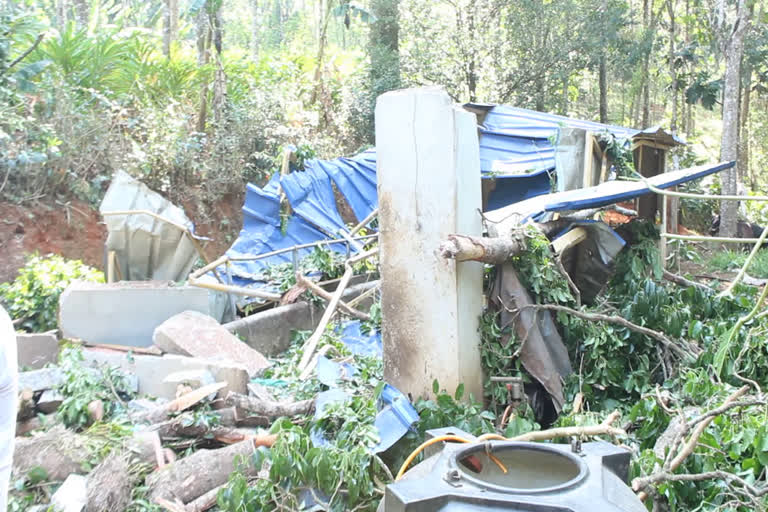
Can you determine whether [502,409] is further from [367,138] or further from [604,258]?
[367,138]

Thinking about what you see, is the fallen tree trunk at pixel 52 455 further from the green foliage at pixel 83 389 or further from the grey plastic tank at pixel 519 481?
the grey plastic tank at pixel 519 481

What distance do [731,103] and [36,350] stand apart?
12198 millimetres

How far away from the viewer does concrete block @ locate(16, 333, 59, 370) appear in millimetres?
6473

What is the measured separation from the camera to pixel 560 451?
85.2 inches

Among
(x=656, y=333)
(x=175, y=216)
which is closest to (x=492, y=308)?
(x=656, y=333)

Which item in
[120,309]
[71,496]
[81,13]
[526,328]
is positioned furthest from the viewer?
[81,13]

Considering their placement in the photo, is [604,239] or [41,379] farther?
[604,239]

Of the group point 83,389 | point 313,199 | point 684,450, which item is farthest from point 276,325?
point 684,450

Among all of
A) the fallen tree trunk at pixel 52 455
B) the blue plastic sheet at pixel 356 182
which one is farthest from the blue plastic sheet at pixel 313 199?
the fallen tree trunk at pixel 52 455

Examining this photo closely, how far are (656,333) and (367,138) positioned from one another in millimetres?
12532

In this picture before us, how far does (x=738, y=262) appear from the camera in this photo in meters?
12.0

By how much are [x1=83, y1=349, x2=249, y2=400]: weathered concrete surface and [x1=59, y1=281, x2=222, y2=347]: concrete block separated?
65 centimetres

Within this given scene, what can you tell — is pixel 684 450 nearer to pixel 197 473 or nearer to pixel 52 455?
pixel 197 473

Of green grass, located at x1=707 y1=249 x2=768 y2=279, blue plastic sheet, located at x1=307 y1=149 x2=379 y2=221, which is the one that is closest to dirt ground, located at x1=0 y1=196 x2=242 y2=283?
blue plastic sheet, located at x1=307 y1=149 x2=379 y2=221
